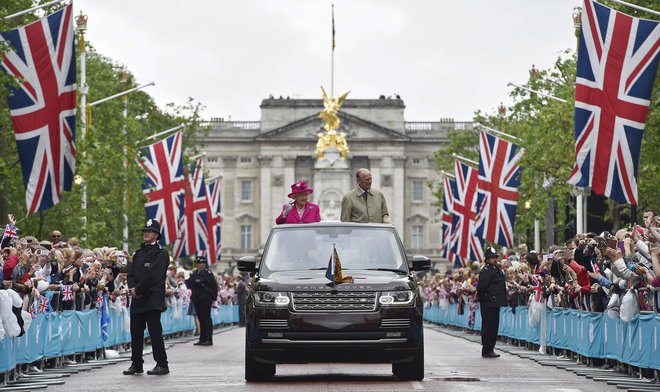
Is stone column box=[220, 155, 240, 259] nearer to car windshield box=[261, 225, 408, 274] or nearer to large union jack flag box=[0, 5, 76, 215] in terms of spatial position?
large union jack flag box=[0, 5, 76, 215]

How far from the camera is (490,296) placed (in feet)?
98.0

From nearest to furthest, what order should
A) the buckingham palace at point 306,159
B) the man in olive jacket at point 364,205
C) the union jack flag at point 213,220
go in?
1. the man in olive jacket at point 364,205
2. the union jack flag at point 213,220
3. the buckingham palace at point 306,159

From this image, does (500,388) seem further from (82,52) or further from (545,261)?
(82,52)

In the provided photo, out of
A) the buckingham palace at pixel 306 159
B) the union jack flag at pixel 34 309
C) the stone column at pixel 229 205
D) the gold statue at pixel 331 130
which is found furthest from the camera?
the stone column at pixel 229 205

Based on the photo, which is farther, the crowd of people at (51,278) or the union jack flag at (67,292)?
the union jack flag at (67,292)

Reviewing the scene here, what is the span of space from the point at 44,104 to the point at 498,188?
21.7 meters

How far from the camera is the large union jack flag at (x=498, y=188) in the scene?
47.6 meters

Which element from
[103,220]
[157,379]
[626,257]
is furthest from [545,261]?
[103,220]

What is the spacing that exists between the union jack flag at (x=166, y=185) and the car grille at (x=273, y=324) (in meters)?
28.5

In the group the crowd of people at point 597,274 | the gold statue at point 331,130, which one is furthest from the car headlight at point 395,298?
the gold statue at point 331,130

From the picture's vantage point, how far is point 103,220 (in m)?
59.8

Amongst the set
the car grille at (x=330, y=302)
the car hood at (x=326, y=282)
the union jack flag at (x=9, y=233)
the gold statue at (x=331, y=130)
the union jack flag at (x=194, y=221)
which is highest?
the gold statue at (x=331, y=130)

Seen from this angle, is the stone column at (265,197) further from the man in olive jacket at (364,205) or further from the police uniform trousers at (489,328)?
the man in olive jacket at (364,205)

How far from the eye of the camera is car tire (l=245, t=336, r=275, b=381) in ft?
65.2
